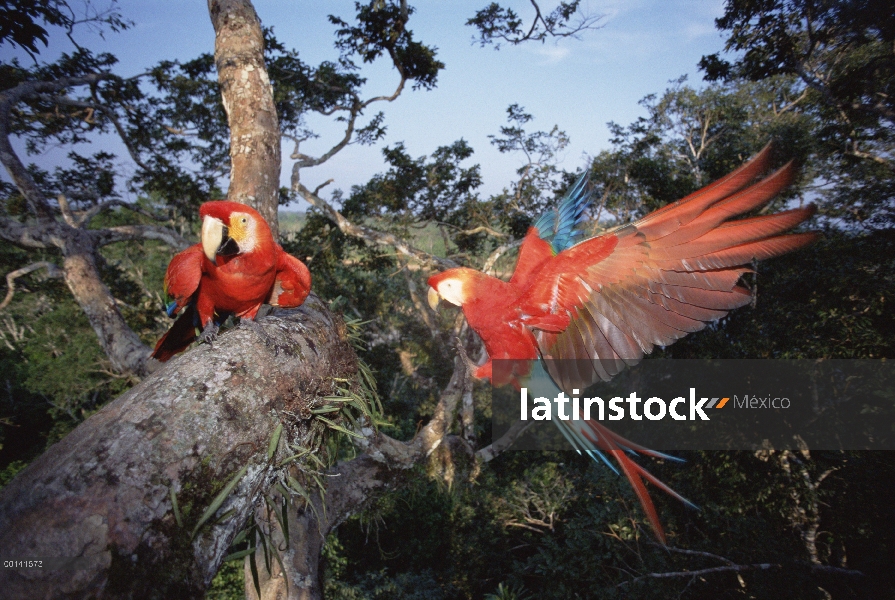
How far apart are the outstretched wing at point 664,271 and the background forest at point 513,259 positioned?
53.9 inches

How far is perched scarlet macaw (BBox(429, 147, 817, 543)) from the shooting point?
156 centimetres

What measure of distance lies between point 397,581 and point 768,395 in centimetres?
589

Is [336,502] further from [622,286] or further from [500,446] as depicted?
[500,446]

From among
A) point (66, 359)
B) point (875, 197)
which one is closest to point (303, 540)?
point (875, 197)

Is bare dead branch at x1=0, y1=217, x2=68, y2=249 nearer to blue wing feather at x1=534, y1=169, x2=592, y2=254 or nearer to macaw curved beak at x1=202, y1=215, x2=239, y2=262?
macaw curved beak at x1=202, y1=215, x2=239, y2=262

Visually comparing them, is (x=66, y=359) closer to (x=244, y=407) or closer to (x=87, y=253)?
(x=87, y=253)

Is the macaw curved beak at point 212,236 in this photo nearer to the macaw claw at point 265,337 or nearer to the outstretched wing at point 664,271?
the macaw claw at point 265,337

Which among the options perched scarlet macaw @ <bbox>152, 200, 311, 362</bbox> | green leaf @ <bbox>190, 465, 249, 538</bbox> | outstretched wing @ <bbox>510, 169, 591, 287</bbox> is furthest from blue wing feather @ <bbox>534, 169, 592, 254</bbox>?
green leaf @ <bbox>190, 465, 249, 538</bbox>

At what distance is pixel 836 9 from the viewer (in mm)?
4223

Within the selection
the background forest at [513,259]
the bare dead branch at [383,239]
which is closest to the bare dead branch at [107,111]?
the background forest at [513,259]

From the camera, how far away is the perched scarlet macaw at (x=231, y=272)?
1903 millimetres

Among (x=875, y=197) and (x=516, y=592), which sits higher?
(x=875, y=197)

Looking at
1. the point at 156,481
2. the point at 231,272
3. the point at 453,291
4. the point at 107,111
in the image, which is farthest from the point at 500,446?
the point at 107,111

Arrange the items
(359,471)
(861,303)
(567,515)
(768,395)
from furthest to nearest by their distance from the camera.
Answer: (567,515) → (768,395) → (861,303) → (359,471)
